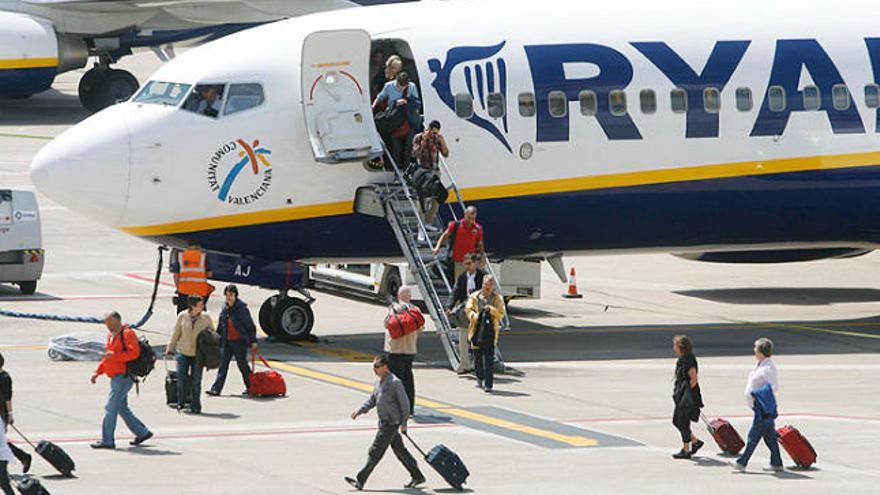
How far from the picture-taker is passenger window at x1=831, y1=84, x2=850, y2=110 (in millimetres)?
30672

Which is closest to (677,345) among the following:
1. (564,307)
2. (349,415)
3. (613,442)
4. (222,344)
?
(613,442)

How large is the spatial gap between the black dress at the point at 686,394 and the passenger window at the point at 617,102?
29.3 ft

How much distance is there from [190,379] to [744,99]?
11.3m

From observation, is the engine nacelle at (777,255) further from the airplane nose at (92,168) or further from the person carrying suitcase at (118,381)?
the person carrying suitcase at (118,381)

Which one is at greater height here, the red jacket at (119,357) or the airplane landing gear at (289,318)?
the red jacket at (119,357)

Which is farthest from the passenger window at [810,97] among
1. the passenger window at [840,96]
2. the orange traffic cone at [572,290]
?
the orange traffic cone at [572,290]

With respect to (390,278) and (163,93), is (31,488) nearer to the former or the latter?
(163,93)

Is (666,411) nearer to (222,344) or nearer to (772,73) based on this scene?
(222,344)

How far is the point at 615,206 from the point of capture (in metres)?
29.9

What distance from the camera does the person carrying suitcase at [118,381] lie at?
21266mm

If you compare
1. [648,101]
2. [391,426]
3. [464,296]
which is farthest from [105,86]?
[391,426]

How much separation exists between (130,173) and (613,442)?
965 centimetres

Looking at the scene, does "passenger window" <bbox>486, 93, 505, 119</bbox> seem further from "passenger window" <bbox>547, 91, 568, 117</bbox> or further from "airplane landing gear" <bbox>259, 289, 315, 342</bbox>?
"airplane landing gear" <bbox>259, 289, 315, 342</bbox>

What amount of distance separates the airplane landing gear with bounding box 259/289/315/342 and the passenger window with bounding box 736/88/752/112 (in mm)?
7819
